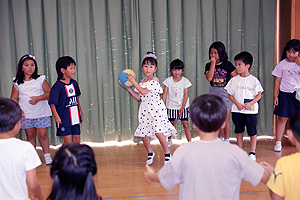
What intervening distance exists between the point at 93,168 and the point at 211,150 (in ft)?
1.73

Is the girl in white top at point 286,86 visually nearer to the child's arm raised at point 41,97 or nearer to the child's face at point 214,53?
the child's face at point 214,53

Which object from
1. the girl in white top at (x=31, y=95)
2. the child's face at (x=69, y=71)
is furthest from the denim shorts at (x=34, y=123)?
the child's face at (x=69, y=71)

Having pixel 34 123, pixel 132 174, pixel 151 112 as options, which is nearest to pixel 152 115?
pixel 151 112

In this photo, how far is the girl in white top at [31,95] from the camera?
335 centimetres

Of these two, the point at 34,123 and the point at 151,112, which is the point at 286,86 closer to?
the point at 151,112

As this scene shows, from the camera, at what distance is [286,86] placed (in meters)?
3.51

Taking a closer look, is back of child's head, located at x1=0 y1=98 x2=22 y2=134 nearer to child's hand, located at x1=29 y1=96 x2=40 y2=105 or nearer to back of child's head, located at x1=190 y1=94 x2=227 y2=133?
back of child's head, located at x1=190 y1=94 x2=227 y2=133

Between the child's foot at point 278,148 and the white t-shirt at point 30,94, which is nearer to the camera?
the white t-shirt at point 30,94

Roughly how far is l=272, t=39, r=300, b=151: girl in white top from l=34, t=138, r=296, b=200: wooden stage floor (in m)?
0.48

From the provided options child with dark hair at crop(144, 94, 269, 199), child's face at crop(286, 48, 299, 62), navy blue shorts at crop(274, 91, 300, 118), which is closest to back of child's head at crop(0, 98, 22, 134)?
child with dark hair at crop(144, 94, 269, 199)

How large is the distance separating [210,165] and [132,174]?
1.88 meters

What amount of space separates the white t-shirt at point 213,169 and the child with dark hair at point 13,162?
0.72 metres

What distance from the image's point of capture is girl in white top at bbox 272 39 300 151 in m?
3.41

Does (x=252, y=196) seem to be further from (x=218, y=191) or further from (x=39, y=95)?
(x=39, y=95)
